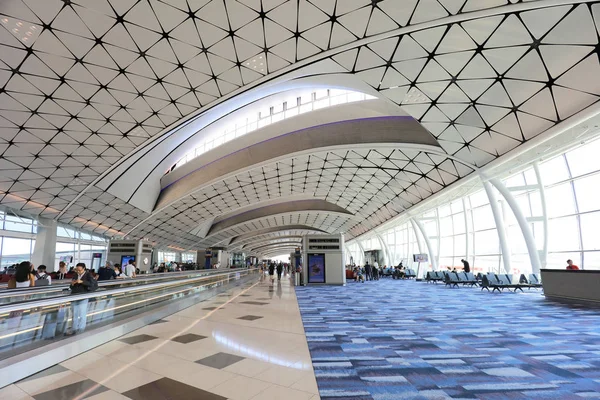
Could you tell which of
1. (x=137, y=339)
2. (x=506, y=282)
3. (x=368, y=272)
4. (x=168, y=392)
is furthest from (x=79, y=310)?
(x=368, y=272)

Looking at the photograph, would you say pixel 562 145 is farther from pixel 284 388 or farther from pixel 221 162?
pixel 221 162

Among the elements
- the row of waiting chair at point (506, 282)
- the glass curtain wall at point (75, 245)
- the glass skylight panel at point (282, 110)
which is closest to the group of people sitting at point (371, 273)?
the row of waiting chair at point (506, 282)

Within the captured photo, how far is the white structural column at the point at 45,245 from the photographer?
2891 centimetres

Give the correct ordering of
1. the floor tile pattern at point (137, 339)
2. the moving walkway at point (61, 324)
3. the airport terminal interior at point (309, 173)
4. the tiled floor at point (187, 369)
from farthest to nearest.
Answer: the floor tile pattern at point (137, 339) → the airport terminal interior at point (309, 173) → the moving walkway at point (61, 324) → the tiled floor at point (187, 369)

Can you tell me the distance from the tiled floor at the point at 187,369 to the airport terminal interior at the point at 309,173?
5 cm

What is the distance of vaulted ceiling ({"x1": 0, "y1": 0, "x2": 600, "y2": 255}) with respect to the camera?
1128cm

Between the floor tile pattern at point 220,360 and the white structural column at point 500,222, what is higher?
the white structural column at point 500,222

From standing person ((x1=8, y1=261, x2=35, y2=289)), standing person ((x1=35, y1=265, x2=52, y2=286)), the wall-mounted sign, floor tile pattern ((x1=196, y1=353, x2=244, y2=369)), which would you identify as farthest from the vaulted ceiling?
floor tile pattern ((x1=196, y1=353, x2=244, y2=369))

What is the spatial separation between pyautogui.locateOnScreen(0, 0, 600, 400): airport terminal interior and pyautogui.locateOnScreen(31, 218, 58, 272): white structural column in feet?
0.76

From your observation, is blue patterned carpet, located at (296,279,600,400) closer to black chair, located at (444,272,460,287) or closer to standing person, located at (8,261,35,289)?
standing person, located at (8,261,35,289)

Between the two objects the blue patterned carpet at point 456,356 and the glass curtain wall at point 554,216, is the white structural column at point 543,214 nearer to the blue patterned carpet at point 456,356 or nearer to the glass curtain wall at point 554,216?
the glass curtain wall at point 554,216

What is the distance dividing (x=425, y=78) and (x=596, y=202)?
11450mm

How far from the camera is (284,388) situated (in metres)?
3.83

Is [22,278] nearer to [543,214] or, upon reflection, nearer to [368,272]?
[543,214]
